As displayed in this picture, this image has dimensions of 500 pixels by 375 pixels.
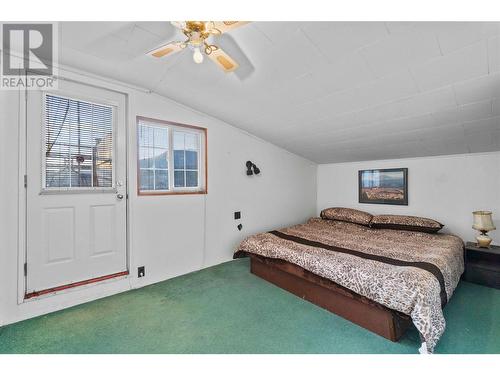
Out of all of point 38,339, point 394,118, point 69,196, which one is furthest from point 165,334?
point 394,118

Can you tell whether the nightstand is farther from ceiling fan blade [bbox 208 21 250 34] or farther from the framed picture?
ceiling fan blade [bbox 208 21 250 34]

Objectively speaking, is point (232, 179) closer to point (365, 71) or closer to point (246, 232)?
point (246, 232)

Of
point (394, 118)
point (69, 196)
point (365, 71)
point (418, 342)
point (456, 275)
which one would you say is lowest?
point (418, 342)

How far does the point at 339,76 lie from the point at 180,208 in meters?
2.28

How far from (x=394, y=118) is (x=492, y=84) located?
0.79m

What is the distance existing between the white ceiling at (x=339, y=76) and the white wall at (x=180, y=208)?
319mm

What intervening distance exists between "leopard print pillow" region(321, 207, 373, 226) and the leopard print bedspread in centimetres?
14

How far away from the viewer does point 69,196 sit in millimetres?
2264

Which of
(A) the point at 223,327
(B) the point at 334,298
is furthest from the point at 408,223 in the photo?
(A) the point at 223,327

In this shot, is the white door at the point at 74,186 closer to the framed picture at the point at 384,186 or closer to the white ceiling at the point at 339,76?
the white ceiling at the point at 339,76

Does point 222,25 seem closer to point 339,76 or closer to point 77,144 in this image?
point 339,76

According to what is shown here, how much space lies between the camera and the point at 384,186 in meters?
3.88

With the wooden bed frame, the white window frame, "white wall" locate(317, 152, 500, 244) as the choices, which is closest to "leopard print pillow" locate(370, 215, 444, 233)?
"white wall" locate(317, 152, 500, 244)

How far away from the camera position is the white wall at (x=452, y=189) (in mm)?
3008
